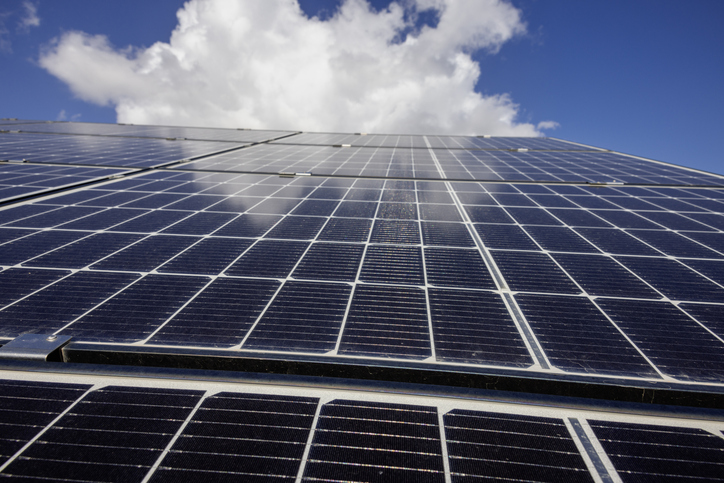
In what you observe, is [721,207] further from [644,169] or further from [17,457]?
[17,457]

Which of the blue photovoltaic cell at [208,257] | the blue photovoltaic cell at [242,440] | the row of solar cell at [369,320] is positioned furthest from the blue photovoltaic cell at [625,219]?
the blue photovoltaic cell at [208,257]

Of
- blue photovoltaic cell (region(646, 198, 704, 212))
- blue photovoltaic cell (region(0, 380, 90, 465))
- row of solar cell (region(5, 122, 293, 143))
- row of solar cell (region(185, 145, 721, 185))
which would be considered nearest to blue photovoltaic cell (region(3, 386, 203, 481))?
blue photovoltaic cell (region(0, 380, 90, 465))

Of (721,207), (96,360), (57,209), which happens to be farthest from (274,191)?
(721,207)

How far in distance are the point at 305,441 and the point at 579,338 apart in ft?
11.8

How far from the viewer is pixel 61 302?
4656 millimetres

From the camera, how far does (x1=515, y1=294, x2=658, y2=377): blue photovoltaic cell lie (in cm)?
366

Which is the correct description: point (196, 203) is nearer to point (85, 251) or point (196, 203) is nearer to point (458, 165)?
point (85, 251)

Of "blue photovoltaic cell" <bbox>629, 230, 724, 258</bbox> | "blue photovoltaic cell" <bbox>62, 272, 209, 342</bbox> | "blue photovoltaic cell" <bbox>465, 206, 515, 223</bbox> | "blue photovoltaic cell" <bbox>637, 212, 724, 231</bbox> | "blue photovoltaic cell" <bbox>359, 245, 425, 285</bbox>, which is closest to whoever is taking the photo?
"blue photovoltaic cell" <bbox>62, 272, 209, 342</bbox>

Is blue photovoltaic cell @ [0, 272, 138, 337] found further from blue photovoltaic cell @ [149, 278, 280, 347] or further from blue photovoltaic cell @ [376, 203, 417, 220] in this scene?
blue photovoltaic cell @ [376, 203, 417, 220]

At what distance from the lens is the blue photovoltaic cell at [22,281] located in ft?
15.6

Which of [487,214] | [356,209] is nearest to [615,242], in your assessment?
[487,214]

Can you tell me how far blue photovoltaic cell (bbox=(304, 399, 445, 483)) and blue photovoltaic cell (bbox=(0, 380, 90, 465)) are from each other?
260cm

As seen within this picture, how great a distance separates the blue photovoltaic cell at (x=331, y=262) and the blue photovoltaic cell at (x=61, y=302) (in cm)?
264

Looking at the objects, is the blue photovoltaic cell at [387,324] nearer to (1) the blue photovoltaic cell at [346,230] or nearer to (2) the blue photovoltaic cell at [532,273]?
(2) the blue photovoltaic cell at [532,273]
